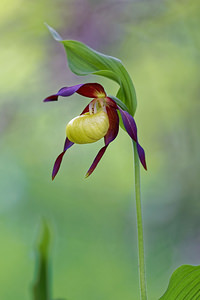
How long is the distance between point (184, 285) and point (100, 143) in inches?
69.5

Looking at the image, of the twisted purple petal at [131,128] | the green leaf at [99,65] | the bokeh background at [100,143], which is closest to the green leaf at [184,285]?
the twisted purple petal at [131,128]

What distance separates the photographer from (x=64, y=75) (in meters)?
2.43

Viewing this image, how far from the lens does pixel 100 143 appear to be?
255 centimetres

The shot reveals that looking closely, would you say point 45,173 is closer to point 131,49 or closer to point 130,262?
point 130,262

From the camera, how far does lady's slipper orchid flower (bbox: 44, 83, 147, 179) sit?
86cm

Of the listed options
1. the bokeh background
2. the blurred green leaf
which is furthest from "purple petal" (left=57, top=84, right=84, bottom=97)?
the bokeh background

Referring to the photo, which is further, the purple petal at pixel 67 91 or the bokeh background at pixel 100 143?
the bokeh background at pixel 100 143

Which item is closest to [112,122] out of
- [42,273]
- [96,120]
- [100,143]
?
[96,120]

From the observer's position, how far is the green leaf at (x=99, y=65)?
83 cm

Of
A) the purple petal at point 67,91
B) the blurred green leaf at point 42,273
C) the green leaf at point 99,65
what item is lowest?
the blurred green leaf at point 42,273

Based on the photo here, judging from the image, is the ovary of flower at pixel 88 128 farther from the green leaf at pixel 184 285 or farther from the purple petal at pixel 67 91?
the green leaf at pixel 184 285

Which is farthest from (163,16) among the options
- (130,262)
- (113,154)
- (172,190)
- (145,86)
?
(130,262)

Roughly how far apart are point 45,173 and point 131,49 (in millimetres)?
1063

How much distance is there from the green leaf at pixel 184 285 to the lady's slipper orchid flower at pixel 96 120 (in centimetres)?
29
